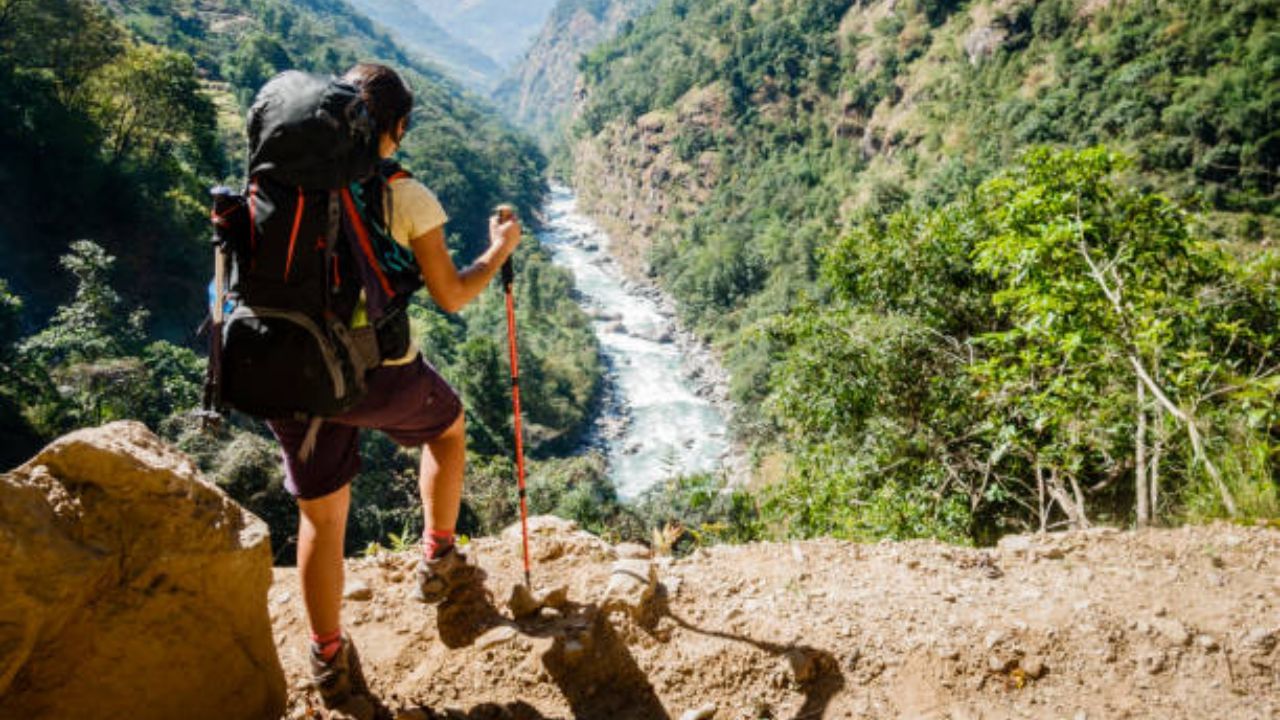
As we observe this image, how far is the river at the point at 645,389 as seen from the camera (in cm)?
3706

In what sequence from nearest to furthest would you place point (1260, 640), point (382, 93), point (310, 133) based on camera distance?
1. point (310, 133)
2. point (382, 93)
3. point (1260, 640)

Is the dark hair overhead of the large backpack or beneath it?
overhead

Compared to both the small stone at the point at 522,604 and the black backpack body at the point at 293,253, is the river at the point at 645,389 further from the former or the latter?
the black backpack body at the point at 293,253

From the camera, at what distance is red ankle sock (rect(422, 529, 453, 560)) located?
250cm

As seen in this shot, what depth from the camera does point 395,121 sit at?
1.90 metres

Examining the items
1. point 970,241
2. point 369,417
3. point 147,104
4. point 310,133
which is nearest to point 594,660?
point 369,417

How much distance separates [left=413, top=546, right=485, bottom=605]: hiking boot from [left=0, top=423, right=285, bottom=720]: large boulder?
57 centimetres

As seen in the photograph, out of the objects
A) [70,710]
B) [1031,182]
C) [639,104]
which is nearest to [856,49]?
[639,104]

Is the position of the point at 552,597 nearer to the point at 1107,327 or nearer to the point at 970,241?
the point at 1107,327

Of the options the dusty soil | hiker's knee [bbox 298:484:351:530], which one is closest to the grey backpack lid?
hiker's knee [bbox 298:484:351:530]

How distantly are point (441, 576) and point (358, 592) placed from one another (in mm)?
Result: 537

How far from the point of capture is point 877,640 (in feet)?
7.59

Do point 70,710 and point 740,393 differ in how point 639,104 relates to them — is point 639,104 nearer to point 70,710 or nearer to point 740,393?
point 740,393

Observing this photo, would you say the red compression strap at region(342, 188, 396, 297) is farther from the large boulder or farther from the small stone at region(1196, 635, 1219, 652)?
the small stone at region(1196, 635, 1219, 652)
